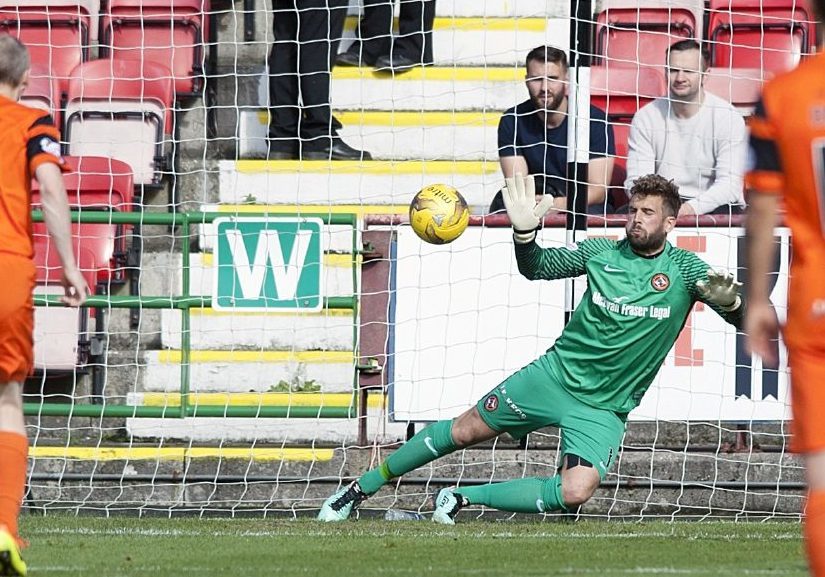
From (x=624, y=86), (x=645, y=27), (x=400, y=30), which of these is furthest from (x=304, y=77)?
(x=645, y=27)

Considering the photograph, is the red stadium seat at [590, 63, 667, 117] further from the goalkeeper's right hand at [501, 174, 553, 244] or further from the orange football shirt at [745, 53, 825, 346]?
the orange football shirt at [745, 53, 825, 346]

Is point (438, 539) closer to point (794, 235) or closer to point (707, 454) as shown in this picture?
point (707, 454)

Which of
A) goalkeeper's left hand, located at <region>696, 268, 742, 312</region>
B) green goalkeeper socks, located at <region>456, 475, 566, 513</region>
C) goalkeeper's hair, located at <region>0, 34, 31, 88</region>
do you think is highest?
goalkeeper's hair, located at <region>0, 34, 31, 88</region>

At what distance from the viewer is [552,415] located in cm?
736

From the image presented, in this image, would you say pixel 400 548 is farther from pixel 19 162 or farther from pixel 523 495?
pixel 19 162

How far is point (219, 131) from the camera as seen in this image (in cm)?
1179

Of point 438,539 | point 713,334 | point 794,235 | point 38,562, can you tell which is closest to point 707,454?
point 713,334

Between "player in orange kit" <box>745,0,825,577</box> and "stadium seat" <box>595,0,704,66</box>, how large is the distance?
803cm

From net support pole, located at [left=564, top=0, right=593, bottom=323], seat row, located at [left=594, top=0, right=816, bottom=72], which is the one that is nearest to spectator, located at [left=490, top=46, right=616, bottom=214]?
net support pole, located at [left=564, top=0, right=593, bottom=323]

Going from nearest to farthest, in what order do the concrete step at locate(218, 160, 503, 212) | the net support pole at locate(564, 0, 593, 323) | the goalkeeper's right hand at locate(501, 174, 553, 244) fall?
1. the goalkeeper's right hand at locate(501, 174, 553, 244)
2. the net support pole at locate(564, 0, 593, 323)
3. the concrete step at locate(218, 160, 503, 212)

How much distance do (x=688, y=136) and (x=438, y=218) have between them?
2797mm

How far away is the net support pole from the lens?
28.1 ft

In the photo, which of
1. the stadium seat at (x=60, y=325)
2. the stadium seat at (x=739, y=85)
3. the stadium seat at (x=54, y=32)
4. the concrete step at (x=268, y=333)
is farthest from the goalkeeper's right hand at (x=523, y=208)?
the stadium seat at (x=54, y=32)

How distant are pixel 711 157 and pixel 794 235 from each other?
247 inches
